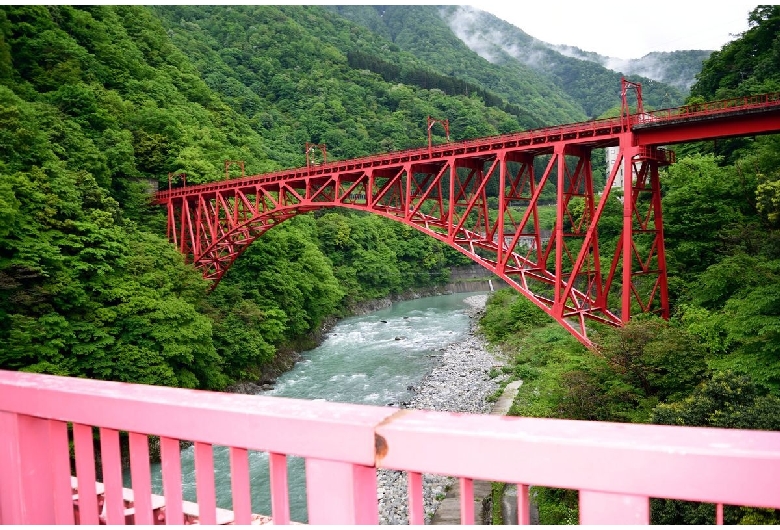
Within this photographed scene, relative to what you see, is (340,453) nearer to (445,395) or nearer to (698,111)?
(698,111)

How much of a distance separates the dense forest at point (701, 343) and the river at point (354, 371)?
16.8ft

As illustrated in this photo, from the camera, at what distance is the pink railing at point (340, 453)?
98 centimetres

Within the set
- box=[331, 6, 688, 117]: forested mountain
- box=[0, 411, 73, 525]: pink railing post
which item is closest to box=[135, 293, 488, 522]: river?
box=[0, 411, 73, 525]: pink railing post

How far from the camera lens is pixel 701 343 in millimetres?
9812

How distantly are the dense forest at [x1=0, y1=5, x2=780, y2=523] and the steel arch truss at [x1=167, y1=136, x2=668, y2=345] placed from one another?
4.16 feet

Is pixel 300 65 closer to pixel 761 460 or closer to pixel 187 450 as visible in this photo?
pixel 187 450

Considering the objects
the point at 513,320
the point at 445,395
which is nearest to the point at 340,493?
the point at 445,395

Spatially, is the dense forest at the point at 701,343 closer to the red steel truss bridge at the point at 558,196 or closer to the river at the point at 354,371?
the red steel truss bridge at the point at 558,196

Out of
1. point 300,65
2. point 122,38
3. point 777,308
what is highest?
point 300,65

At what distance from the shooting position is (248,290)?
80.7ft

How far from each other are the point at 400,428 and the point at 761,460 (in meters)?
0.66

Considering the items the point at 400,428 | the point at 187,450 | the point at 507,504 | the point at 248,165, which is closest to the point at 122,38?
the point at 248,165

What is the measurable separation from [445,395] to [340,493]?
18.3 m

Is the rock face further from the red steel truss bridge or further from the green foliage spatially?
the red steel truss bridge
